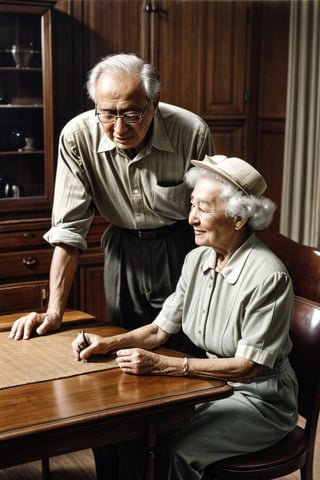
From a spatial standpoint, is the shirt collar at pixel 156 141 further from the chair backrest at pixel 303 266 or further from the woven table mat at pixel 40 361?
the woven table mat at pixel 40 361

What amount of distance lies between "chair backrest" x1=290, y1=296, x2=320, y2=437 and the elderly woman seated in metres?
0.08

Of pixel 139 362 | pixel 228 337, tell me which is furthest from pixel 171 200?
pixel 139 362

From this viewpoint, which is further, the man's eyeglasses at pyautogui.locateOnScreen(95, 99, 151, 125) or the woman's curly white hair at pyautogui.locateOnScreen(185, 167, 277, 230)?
the man's eyeglasses at pyautogui.locateOnScreen(95, 99, 151, 125)

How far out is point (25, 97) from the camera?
4.02m

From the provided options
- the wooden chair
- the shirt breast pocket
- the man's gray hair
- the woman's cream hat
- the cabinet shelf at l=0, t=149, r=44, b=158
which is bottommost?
the wooden chair

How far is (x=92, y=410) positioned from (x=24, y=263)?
2.47m

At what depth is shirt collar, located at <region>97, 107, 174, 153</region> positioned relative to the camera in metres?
2.41

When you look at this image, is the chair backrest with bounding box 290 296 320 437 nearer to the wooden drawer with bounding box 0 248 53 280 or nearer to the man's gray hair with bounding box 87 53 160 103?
the man's gray hair with bounding box 87 53 160 103

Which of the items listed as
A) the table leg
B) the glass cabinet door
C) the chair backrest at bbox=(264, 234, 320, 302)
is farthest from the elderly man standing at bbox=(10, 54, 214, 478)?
the glass cabinet door

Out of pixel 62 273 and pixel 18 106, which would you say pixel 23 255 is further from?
pixel 62 273

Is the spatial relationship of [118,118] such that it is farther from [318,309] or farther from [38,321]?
[318,309]

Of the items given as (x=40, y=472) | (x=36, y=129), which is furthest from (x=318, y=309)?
(x=36, y=129)

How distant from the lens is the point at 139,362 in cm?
184

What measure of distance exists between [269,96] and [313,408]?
9.48 ft
